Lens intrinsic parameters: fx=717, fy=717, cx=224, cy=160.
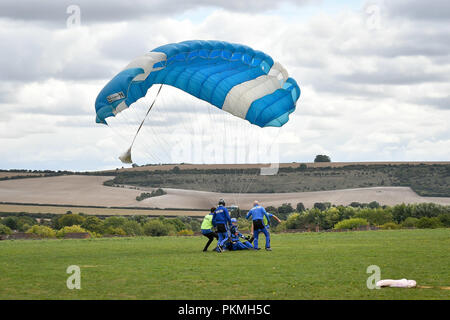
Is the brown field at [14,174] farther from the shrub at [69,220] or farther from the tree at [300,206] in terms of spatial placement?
the shrub at [69,220]

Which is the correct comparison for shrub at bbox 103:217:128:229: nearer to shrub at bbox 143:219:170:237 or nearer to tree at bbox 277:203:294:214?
shrub at bbox 143:219:170:237

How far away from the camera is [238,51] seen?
23641mm

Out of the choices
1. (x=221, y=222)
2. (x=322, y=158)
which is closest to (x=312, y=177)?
(x=322, y=158)

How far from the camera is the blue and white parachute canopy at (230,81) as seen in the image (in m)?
23.3

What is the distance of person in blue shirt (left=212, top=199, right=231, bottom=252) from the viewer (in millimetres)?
22609

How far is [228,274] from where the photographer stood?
51.3ft

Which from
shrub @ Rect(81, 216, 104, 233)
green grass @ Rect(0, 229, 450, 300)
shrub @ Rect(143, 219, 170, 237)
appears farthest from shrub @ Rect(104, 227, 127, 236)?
green grass @ Rect(0, 229, 450, 300)

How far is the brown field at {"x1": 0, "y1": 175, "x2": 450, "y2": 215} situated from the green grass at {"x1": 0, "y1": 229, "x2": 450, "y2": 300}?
3071 inches

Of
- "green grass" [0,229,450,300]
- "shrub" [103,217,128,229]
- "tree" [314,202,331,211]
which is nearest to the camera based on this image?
"green grass" [0,229,450,300]

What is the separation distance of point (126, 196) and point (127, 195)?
0.70m

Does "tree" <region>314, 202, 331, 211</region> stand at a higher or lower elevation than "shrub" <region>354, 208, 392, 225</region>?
higher

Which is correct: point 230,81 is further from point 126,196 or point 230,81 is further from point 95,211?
point 126,196

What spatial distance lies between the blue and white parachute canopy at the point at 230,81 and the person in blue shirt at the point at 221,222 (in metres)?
4.02
